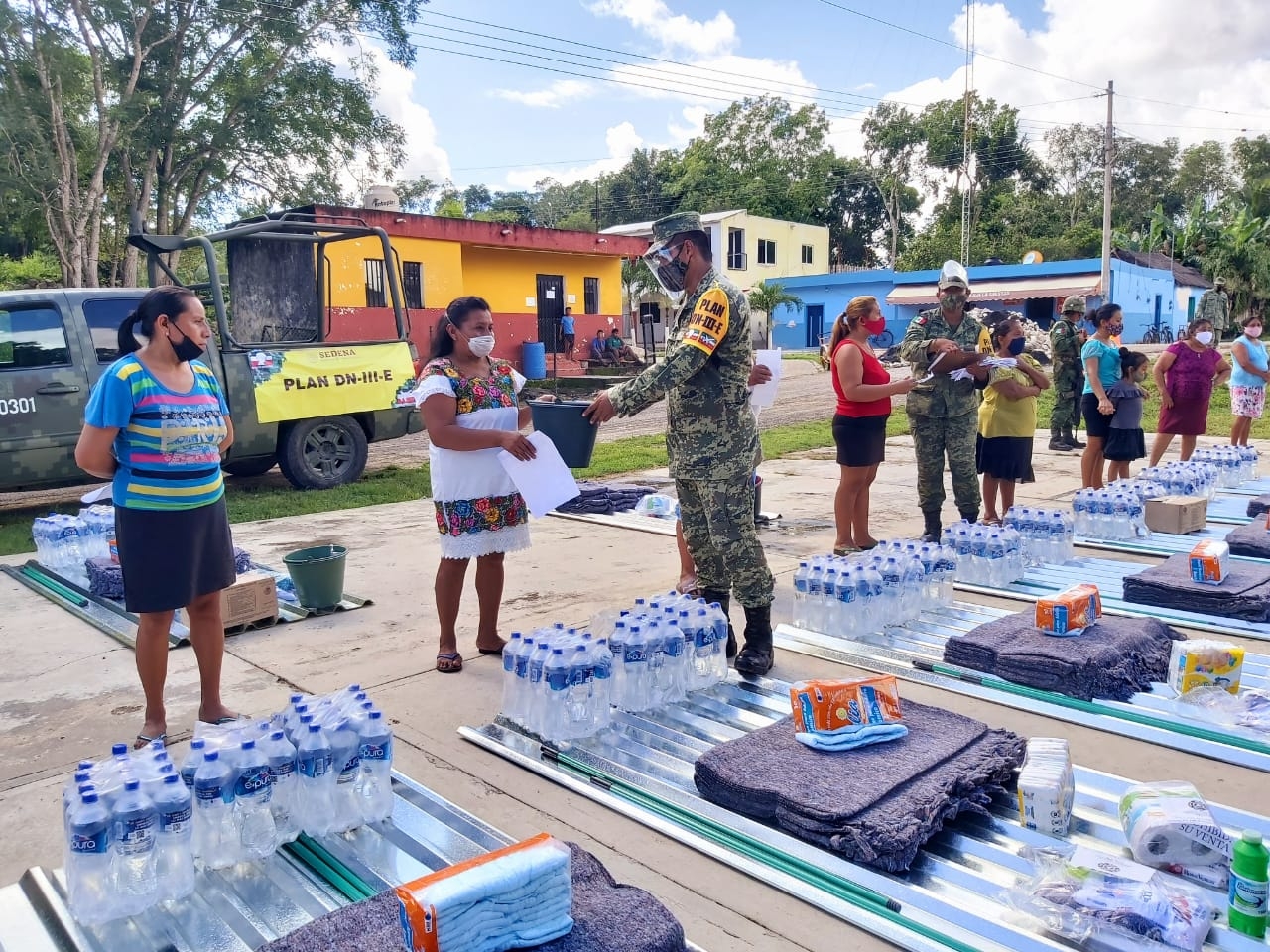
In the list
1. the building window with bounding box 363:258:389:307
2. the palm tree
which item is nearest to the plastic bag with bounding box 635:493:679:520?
the building window with bounding box 363:258:389:307

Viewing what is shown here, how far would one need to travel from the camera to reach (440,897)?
2195 millimetres

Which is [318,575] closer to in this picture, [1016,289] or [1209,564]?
[1209,564]

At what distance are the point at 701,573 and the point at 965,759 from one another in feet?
5.83

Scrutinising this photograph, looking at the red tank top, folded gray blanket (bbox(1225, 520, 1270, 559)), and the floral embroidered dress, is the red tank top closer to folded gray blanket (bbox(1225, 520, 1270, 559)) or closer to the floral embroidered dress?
folded gray blanket (bbox(1225, 520, 1270, 559))

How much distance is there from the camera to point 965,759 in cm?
331

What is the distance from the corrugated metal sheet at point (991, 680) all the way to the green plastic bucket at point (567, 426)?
4.99ft

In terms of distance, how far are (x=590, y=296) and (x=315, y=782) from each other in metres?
25.1

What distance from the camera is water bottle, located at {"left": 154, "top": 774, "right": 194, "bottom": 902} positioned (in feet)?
8.86

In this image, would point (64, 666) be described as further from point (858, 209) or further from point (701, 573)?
point (858, 209)

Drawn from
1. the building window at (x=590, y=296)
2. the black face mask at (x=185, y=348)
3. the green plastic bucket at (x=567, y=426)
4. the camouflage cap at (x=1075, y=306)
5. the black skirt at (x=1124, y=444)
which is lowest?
the black skirt at (x=1124, y=444)

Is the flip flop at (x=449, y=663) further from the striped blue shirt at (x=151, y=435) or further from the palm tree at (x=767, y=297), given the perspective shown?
the palm tree at (x=767, y=297)

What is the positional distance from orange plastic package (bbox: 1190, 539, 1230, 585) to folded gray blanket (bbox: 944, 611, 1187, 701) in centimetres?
83

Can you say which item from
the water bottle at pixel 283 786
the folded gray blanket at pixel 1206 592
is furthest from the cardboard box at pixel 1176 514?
the water bottle at pixel 283 786

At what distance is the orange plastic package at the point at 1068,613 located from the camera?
4.49 m
